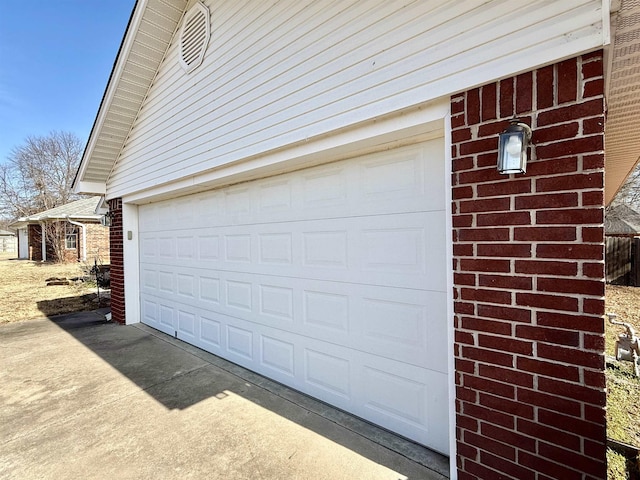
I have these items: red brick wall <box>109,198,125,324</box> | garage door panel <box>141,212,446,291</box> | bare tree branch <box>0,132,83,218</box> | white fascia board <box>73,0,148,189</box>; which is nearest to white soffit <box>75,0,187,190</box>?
white fascia board <box>73,0,148,189</box>

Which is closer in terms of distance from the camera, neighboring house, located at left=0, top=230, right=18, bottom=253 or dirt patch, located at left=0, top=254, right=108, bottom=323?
dirt patch, located at left=0, top=254, right=108, bottom=323

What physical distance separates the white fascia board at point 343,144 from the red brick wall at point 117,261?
10.3 feet

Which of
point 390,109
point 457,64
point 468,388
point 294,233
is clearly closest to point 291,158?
point 294,233

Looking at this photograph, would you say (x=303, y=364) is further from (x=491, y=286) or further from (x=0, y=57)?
(x=0, y=57)

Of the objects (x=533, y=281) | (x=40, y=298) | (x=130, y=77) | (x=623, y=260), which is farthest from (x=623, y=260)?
(x=40, y=298)

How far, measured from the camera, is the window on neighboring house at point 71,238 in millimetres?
18391

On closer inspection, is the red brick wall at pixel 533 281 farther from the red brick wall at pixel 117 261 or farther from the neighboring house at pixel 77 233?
the neighboring house at pixel 77 233

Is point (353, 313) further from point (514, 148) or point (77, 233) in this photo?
point (77, 233)

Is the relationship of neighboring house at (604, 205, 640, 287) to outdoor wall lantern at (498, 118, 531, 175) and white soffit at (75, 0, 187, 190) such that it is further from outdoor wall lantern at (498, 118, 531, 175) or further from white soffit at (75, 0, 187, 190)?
white soffit at (75, 0, 187, 190)

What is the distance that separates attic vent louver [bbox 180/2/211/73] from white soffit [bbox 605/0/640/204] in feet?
13.7

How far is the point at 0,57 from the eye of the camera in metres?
14.8

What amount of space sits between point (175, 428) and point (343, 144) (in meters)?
2.96

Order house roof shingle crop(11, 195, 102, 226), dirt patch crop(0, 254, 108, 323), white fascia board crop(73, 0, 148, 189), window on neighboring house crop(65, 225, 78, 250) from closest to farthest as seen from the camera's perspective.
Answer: white fascia board crop(73, 0, 148, 189) → dirt patch crop(0, 254, 108, 323) → house roof shingle crop(11, 195, 102, 226) → window on neighboring house crop(65, 225, 78, 250)

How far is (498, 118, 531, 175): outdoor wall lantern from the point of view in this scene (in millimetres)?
1711
